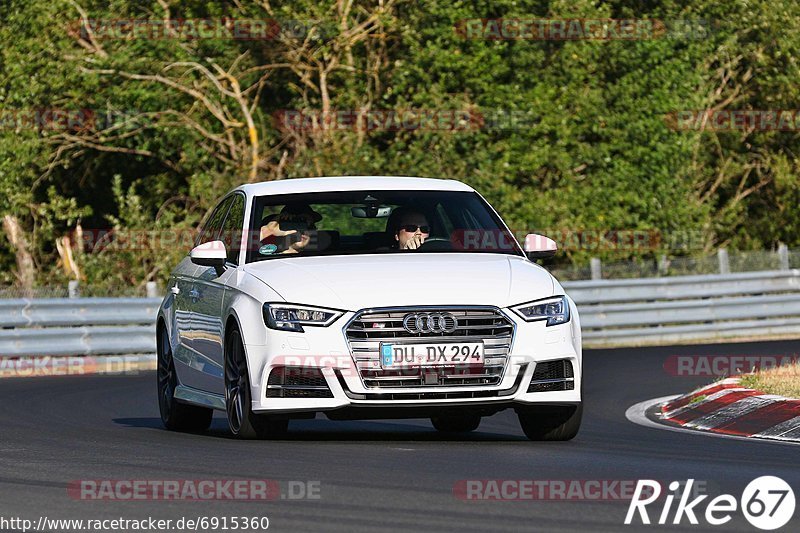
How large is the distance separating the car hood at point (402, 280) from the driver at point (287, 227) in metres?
0.29

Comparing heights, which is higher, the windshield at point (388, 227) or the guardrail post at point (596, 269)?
the windshield at point (388, 227)

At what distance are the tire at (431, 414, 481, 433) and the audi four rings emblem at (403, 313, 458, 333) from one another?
220 centimetres

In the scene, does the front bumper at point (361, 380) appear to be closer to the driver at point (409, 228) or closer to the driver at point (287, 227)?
the driver at point (287, 227)

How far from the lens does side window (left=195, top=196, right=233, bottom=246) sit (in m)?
12.9

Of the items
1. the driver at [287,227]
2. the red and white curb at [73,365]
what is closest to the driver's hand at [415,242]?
the driver at [287,227]


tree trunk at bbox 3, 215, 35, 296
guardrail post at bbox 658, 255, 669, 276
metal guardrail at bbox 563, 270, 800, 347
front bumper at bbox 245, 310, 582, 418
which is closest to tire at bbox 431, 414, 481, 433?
front bumper at bbox 245, 310, 582, 418

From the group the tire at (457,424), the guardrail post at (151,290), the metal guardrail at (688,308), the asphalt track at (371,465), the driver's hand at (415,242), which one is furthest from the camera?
the metal guardrail at (688,308)

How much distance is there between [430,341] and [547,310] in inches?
31.5

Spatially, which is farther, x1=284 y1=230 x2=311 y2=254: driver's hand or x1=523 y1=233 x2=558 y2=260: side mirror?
x1=523 y1=233 x2=558 y2=260: side mirror

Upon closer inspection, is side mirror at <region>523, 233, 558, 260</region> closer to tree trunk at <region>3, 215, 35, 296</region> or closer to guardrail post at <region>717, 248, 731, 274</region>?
guardrail post at <region>717, 248, 731, 274</region>

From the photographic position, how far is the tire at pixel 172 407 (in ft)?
41.7

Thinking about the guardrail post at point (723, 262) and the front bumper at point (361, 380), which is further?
the guardrail post at point (723, 262)

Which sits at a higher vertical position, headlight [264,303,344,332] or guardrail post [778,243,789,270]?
headlight [264,303,344,332]

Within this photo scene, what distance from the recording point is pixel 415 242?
38.2 ft
